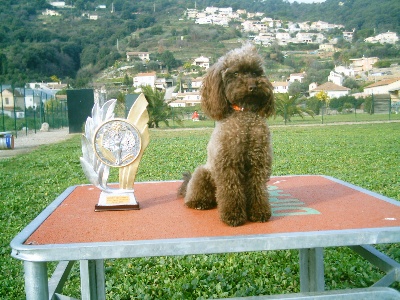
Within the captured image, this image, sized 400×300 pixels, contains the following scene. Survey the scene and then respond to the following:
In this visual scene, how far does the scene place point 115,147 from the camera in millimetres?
2592

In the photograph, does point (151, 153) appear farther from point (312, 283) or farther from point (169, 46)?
point (169, 46)

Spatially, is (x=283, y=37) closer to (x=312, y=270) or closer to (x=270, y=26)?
(x=270, y=26)

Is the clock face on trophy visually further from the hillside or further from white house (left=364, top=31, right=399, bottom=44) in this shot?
white house (left=364, top=31, right=399, bottom=44)

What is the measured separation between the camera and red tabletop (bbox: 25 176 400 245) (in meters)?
2.07

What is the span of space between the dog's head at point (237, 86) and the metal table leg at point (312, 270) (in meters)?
1.28

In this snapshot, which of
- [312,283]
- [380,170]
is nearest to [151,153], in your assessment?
[380,170]

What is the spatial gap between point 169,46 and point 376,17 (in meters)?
41.4

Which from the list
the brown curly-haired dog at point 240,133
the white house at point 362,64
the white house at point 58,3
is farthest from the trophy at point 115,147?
the white house at point 58,3

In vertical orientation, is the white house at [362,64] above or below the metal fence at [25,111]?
above

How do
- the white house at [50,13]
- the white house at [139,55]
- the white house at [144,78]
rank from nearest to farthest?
the white house at [144,78]
the white house at [139,55]
the white house at [50,13]

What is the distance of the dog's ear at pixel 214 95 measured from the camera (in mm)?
2369

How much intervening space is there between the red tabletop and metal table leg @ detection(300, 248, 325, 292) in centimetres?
46

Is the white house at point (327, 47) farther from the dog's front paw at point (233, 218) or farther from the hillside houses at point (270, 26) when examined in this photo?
the dog's front paw at point (233, 218)

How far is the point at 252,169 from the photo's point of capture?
2.38 m
